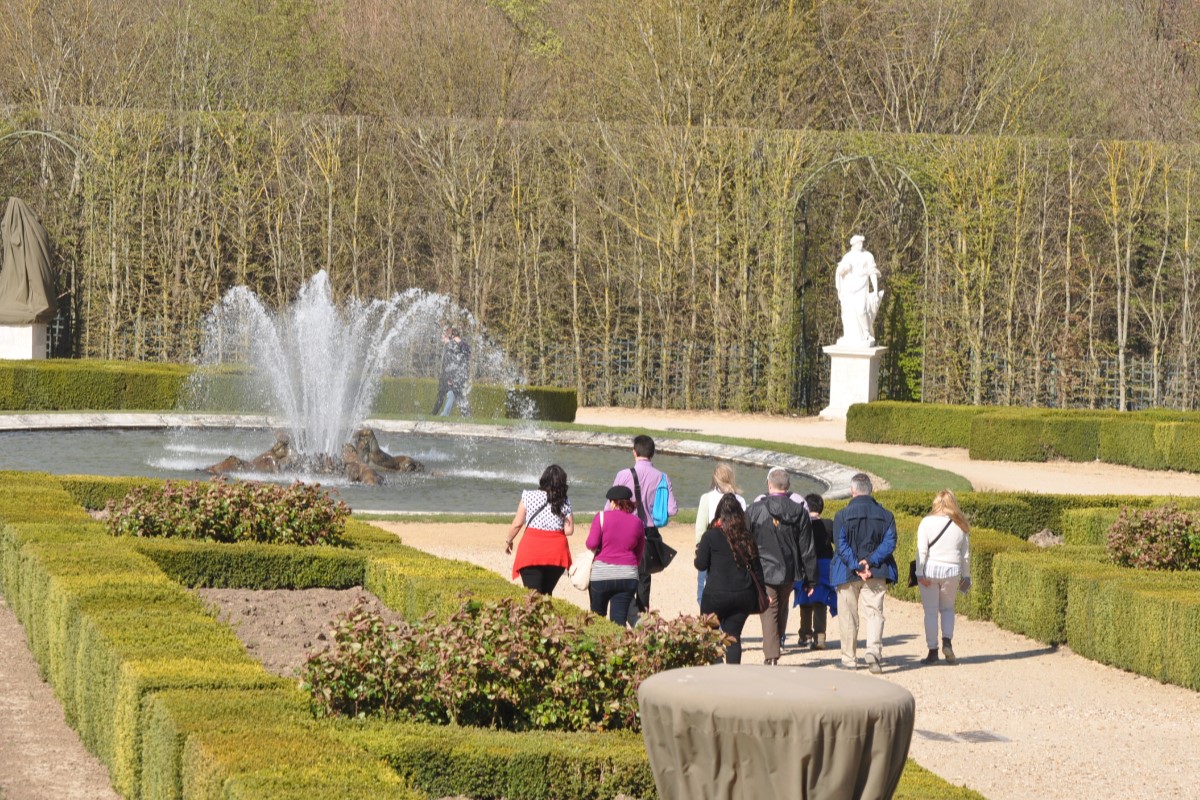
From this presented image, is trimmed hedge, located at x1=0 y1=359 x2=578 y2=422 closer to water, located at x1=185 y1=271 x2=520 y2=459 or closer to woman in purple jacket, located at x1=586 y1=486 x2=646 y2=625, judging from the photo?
water, located at x1=185 y1=271 x2=520 y2=459

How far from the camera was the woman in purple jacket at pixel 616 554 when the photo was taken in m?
9.44

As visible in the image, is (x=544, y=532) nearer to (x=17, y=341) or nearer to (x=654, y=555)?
(x=654, y=555)

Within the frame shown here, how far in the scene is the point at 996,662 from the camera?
35.7 ft

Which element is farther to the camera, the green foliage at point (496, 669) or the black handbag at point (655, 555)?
the black handbag at point (655, 555)

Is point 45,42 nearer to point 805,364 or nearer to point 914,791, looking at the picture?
point 805,364

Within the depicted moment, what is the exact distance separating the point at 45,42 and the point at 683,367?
16.4m

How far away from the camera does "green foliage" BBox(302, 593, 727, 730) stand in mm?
6961

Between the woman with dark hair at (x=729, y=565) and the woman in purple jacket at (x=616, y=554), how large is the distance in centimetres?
46

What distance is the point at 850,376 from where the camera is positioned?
2766 cm

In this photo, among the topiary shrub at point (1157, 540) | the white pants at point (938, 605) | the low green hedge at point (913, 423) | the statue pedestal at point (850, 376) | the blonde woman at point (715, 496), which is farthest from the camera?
the statue pedestal at point (850, 376)

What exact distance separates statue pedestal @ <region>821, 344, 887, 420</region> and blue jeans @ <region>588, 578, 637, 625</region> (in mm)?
18136

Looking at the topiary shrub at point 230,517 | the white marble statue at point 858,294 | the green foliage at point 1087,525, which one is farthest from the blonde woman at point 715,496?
the white marble statue at point 858,294

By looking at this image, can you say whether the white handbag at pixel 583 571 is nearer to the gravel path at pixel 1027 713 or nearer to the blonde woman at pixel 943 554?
the gravel path at pixel 1027 713

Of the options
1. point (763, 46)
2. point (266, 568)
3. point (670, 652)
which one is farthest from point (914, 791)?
point (763, 46)
